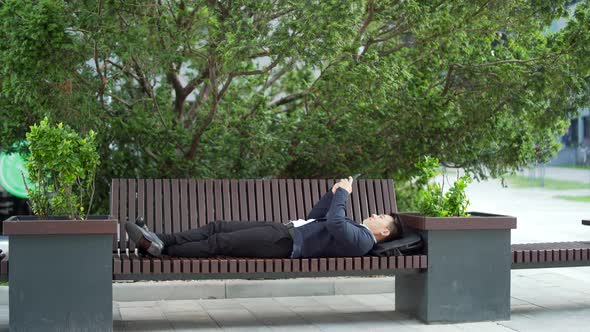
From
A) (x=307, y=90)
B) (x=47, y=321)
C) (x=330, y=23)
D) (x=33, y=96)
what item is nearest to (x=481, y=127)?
(x=307, y=90)

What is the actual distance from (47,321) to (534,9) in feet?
16.6

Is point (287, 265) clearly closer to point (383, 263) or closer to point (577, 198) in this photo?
point (383, 263)

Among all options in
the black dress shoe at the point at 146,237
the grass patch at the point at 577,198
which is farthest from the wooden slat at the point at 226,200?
the grass patch at the point at 577,198

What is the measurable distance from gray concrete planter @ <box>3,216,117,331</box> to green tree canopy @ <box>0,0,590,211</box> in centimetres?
185

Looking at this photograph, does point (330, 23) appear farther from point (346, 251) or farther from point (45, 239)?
point (45, 239)

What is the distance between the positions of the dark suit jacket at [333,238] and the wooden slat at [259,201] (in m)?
0.98

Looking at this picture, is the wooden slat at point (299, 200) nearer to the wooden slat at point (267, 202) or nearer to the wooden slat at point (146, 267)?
the wooden slat at point (267, 202)

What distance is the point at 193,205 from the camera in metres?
7.00

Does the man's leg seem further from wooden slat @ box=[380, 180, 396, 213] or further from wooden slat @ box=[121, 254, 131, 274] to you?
wooden slat @ box=[380, 180, 396, 213]

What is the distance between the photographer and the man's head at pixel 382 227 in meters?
6.54

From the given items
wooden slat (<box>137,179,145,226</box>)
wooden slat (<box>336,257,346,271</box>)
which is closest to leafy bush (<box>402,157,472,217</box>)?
wooden slat (<box>336,257,346,271</box>)

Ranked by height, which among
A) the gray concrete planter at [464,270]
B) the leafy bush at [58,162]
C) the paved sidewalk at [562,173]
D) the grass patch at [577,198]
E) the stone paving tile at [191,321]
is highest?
the leafy bush at [58,162]

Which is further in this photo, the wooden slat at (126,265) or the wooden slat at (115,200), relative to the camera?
the wooden slat at (115,200)

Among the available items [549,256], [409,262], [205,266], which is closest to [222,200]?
[205,266]
